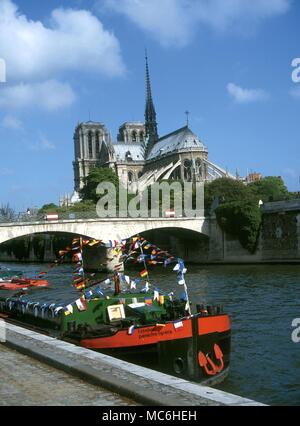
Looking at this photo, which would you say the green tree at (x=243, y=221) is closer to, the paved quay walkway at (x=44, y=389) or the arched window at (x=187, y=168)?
the paved quay walkway at (x=44, y=389)

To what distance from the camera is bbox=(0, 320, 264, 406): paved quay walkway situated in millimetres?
7832

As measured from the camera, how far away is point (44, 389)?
28.8ft

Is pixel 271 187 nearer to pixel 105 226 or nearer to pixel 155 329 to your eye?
pixel 105 226

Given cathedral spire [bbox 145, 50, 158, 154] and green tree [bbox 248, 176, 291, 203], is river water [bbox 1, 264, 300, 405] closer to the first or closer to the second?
green tree [bbox 248, 176, 291, 203]

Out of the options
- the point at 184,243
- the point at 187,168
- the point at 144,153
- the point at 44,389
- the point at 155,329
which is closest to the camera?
the point at 44,389

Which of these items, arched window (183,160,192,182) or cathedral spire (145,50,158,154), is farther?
cathedral spire (145,50,158,154)

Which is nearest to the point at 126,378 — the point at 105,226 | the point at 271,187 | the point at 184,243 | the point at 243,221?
the point at 105,226

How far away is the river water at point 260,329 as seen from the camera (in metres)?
14.3

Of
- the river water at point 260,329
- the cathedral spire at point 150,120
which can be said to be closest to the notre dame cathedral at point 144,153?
the cathedral spire at point 150,120

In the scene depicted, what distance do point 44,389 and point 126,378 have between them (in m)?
1.26

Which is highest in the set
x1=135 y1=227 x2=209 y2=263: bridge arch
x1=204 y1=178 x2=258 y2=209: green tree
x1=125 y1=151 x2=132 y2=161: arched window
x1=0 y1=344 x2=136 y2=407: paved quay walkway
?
x1=125 y1=151 x2=132 y2=161: arched window

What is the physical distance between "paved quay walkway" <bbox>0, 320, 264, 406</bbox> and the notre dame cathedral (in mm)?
99498

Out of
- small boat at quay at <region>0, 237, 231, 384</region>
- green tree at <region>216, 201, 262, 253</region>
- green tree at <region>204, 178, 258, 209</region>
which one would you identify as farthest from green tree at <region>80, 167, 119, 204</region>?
small boat at quay at <region>0, 237, 231, 384</region>

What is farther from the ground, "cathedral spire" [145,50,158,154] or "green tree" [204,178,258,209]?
"cathedral spire" [145,50,158,154]
